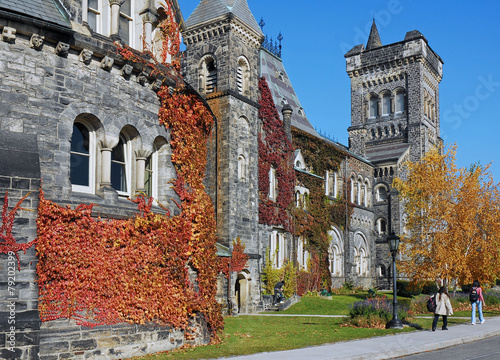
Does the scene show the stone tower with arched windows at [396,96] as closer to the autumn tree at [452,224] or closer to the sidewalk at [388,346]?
the autumn tree at [452,224]

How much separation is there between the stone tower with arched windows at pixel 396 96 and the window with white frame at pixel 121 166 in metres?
50.4

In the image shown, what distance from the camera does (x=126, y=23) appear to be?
14.0 meters

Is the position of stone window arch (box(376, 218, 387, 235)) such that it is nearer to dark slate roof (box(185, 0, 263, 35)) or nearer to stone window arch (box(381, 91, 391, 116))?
stone window arch (box(381, 91, 391, 116))

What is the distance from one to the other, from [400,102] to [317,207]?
36002 mm

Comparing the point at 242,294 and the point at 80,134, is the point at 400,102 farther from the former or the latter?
the point at 80,134

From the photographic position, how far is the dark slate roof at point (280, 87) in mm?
39875

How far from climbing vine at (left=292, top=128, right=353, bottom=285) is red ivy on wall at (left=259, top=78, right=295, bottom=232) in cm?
205

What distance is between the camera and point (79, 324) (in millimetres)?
11125

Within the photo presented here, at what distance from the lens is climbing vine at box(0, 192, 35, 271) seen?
32.0 feet

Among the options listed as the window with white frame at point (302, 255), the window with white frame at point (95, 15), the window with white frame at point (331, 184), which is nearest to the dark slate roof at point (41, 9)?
the window with white frame at point (95, 15)

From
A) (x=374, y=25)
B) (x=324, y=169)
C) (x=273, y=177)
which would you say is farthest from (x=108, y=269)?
(x=374, y=25)

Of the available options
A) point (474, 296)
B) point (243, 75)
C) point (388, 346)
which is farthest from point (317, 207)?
point (388, 346)

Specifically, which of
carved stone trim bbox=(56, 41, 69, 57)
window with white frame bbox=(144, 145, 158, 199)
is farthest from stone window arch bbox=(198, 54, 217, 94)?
carved stone trim bbox=(56, 41, 69, 57)

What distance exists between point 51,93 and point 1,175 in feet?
7.75
